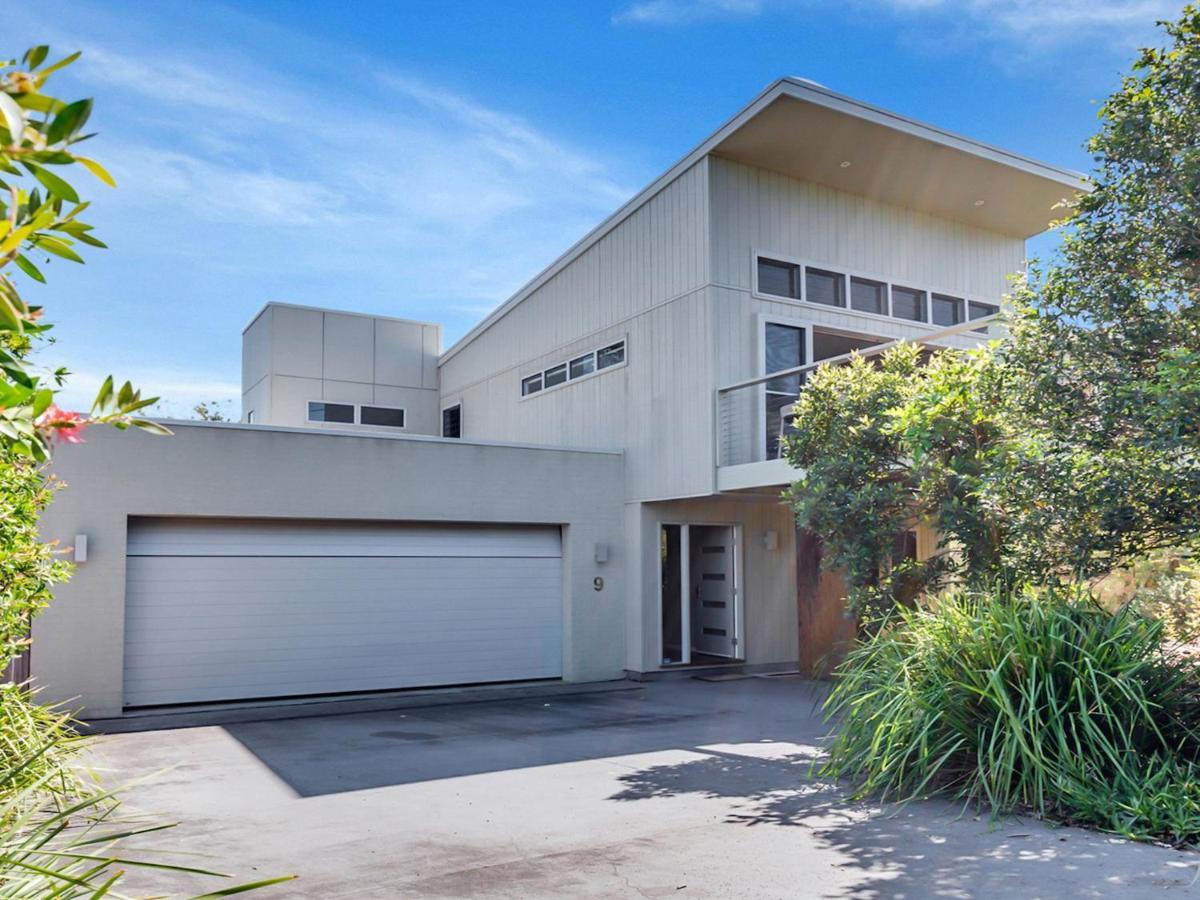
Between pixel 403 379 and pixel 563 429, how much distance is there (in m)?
6.03

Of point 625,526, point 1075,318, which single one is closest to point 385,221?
point 625,526

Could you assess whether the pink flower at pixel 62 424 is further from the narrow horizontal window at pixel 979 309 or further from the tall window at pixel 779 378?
the narrow horizontal window at pixel 979 309

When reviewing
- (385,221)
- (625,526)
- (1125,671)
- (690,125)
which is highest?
(690,125)

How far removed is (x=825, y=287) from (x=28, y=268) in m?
12.5

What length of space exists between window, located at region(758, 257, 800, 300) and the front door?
3.44m

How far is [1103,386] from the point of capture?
5926 mm

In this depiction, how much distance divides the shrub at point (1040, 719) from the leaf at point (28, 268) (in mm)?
5066

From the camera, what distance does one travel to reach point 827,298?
13.1 metres

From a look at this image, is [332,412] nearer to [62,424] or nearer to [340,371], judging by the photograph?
[340,371]

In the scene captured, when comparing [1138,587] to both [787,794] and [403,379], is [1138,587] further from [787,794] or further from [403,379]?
[403,379]

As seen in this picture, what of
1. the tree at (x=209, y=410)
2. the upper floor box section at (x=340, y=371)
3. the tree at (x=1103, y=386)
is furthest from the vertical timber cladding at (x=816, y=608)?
the tree at (x=209, y=410)

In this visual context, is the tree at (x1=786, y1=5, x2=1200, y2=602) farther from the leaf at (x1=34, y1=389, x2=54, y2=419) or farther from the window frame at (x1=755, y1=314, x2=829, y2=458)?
the leaf at (x1=34, y1=389, x2=54, y2=419)

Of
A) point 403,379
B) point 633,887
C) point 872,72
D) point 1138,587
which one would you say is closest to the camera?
point 633,887

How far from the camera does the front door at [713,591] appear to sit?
44.2ft
